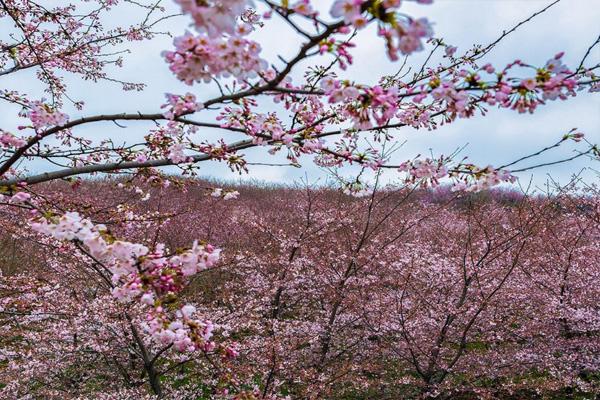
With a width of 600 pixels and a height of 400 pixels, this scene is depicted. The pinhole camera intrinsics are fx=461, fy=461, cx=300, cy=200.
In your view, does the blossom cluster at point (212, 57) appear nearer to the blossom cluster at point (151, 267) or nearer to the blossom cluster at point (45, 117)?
the blossom cluster at point (151, 267)

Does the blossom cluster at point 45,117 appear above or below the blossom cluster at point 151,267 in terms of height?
above

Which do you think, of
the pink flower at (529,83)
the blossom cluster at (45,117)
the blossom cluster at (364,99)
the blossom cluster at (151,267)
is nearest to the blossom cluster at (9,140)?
the blossom cluster at (45,117)

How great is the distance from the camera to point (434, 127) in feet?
11.0

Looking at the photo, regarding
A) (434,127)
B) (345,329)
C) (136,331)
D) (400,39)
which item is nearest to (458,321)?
(345,329)

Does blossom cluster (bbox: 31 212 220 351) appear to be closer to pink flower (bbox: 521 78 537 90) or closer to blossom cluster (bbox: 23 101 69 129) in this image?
blossom cluster (bbox: 23 101 69 129)

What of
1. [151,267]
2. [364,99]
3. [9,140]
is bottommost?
[151,267]

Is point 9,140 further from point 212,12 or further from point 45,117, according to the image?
point 212,12

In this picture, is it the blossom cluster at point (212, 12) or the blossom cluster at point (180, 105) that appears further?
the blossom cluster at point (180, 105)

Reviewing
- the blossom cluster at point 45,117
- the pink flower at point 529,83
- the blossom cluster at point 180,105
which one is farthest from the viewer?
the blossom cluster at point 45,117

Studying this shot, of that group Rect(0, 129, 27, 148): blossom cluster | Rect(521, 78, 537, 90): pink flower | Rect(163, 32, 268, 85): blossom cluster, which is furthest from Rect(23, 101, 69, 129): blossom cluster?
Rect(521, 78, 537, 90): pink flower

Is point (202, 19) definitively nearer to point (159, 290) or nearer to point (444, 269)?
point (159, 290)

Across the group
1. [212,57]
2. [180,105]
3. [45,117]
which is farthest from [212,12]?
[45,117]

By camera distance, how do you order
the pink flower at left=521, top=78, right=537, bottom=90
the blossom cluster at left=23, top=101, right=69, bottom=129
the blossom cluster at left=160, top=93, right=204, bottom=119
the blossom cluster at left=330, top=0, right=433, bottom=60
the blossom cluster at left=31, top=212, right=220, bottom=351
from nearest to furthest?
the blossom cluster at left=330, top=0, right=433, bottom=60
the pink flower at left=521, top=78, right=537, bottom=90
the blossom cluster at left=31, top=212, right=220, bottom=351
the blossom cluster at left=160, top=93, right=204, bottom=119
the blossom cluster at left=23, top=101, right=69, bottom=129

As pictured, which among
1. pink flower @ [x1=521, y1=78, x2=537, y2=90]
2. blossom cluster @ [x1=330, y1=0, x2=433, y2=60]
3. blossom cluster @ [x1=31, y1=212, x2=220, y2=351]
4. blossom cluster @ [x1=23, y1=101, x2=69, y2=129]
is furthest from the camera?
blossom cluster @ [x1=23, y1=101, x2=69, y2=129]
